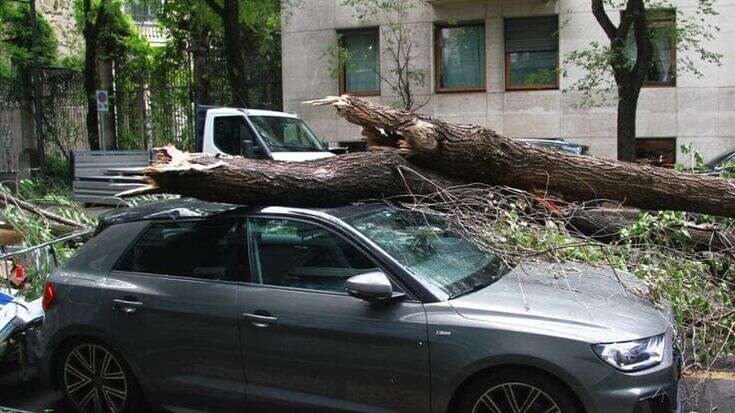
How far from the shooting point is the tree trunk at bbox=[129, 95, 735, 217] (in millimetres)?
5090

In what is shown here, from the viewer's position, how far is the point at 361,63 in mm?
20656

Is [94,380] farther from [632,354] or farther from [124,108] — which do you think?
[124,108]

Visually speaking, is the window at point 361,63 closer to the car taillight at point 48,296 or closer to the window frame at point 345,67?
the window frame at point 345,67

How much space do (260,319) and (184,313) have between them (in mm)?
551

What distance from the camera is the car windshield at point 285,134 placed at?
1402 centimetres

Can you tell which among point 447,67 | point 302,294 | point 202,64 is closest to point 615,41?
point 447,67

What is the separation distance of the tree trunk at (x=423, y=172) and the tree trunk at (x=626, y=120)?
8.06 m

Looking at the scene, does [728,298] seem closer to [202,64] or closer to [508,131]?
[508,131]

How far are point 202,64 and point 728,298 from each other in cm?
1950

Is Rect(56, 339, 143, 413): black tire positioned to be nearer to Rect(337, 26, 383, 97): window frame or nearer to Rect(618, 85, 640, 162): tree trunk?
Rect(618, 85, 640, 162): tree trunk

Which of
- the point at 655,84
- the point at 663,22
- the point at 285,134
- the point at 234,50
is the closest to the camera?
the point at 285,134

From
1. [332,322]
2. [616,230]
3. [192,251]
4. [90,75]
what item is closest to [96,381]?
[192,251]

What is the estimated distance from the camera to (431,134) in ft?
17.9

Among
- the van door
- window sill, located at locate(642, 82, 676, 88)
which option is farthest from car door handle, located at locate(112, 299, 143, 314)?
window sill, located at locate(642, 82, 676, 88)
